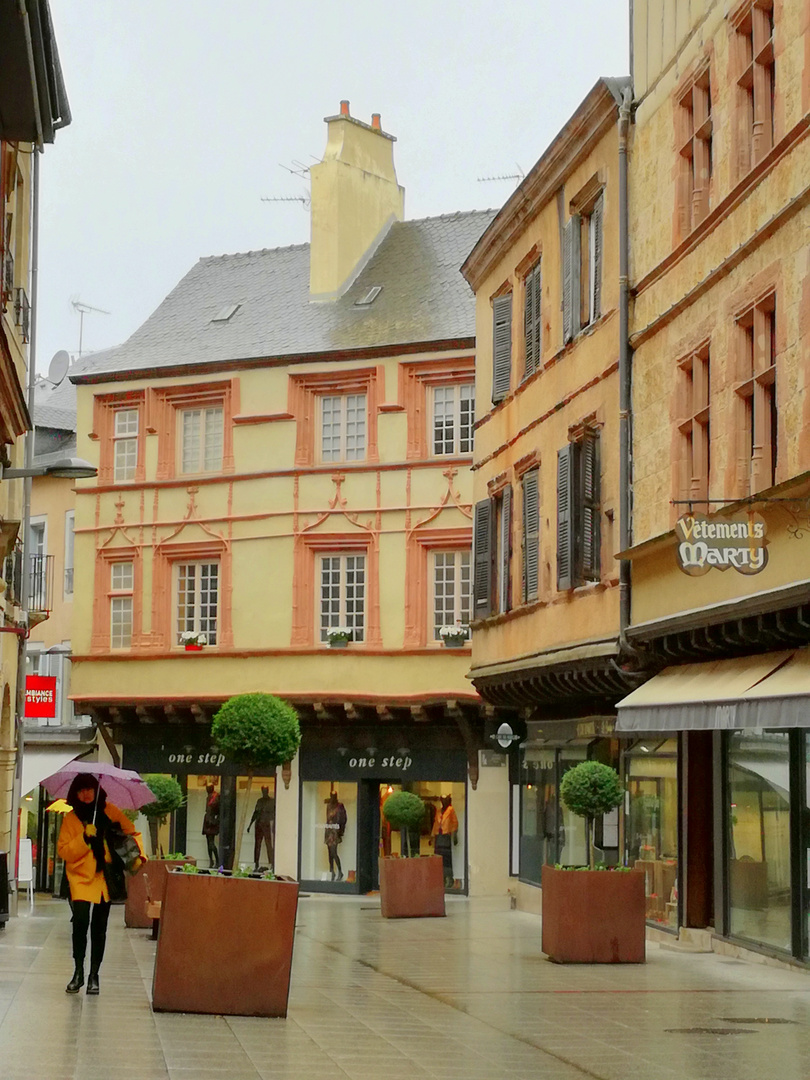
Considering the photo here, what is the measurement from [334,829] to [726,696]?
20245 mm

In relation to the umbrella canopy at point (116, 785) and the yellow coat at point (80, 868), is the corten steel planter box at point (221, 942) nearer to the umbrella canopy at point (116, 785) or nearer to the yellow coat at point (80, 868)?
the yellow coat at point (80, 868)

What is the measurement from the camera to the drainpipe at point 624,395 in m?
20.2

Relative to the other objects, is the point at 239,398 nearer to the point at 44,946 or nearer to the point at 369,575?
the point at 369,575

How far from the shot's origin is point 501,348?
26.7m

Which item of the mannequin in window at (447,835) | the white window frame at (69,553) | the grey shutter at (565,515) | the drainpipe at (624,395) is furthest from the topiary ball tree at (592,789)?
the white window frame at (69,553)

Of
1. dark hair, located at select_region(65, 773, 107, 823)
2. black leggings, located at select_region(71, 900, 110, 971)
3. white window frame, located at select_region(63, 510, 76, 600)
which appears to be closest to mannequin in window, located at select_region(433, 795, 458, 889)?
white window frame, located at select_region(63, 510, 76, 600)

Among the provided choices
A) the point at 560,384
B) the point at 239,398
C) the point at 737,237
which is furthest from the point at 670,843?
the point at 239,398

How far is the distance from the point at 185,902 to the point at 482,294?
58.4 ft

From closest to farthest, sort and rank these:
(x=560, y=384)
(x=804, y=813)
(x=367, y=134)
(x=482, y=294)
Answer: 1. (x=804, y=813)
2. (x=560, y=384)
3. (x=482, y=294)
4. (x=367, y=134)

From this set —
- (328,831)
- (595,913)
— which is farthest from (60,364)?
(595,913)

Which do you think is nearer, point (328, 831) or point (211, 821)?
point (328, 831)

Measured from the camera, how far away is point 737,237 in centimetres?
1717

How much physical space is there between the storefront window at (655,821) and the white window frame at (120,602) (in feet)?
56.6

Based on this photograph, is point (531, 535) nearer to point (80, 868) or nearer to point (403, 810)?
point (403, 810)
